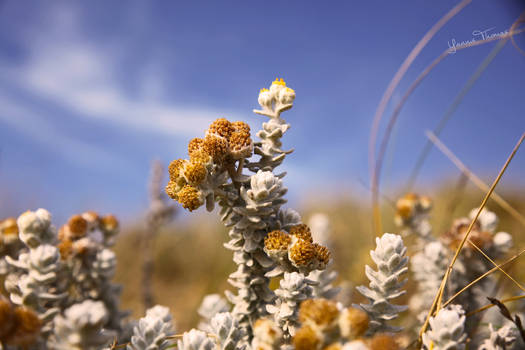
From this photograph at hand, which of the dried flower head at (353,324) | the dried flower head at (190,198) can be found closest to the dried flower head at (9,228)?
the dried flower head at (190,198)

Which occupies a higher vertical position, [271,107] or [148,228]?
[148,228]

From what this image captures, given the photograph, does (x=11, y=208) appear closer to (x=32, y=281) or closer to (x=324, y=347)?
(x=32, y=281)

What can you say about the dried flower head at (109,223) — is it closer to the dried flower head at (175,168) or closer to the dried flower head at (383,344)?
the dried flower head at (175,168)

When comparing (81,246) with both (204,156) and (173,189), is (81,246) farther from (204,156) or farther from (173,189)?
(204,156)

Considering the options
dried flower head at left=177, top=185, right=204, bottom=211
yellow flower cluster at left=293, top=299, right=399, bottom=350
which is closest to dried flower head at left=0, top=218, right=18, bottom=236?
dried flower head at left=177, top=185, right=204, bottom=211

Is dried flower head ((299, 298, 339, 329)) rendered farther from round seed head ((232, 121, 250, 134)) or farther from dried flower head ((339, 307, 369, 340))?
round seed head ((232, 121, 250, 134))

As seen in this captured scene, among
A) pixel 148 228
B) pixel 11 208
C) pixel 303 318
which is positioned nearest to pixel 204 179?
pixel 303 318

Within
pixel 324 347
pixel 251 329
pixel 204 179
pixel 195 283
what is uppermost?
pixel 195 283
